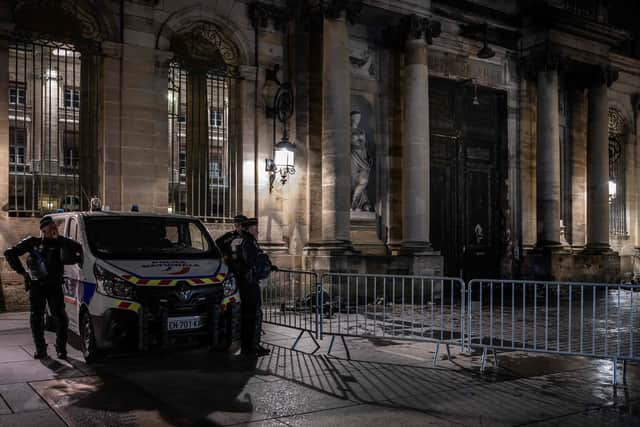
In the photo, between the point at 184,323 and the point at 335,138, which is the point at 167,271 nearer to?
the point at 184,323

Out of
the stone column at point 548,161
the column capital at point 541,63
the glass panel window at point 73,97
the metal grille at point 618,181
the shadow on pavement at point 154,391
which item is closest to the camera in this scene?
the shadow on pavement at point 154,391

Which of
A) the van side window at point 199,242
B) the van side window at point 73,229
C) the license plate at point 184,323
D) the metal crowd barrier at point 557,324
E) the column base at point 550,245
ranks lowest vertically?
the metal crowd barrier at point 557,324

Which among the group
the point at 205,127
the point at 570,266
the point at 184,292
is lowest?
the point at 570,266

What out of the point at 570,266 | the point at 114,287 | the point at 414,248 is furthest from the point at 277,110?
the point at 570,266

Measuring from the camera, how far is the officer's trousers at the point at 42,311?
7695 mm

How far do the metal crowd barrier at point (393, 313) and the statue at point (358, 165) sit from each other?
2384 millimetres

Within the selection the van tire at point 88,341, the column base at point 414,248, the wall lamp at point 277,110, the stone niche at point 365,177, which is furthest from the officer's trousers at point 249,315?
the column base at point 414,248

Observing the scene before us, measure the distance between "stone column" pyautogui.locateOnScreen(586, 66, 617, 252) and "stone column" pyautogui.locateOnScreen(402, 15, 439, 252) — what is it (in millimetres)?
7531

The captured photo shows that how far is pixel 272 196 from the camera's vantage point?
1517 cm

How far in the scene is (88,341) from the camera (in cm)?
746

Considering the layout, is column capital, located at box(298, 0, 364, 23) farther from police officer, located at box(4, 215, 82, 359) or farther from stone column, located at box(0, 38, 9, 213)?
police officer, located at box(4, 215, 82, 359)

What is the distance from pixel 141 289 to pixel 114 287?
31 cm

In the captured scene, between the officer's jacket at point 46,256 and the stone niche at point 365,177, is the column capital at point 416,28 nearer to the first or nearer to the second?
the stone niche at point 365,177

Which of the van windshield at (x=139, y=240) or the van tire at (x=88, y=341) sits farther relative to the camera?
the van windshield at (x=139, y=240)
